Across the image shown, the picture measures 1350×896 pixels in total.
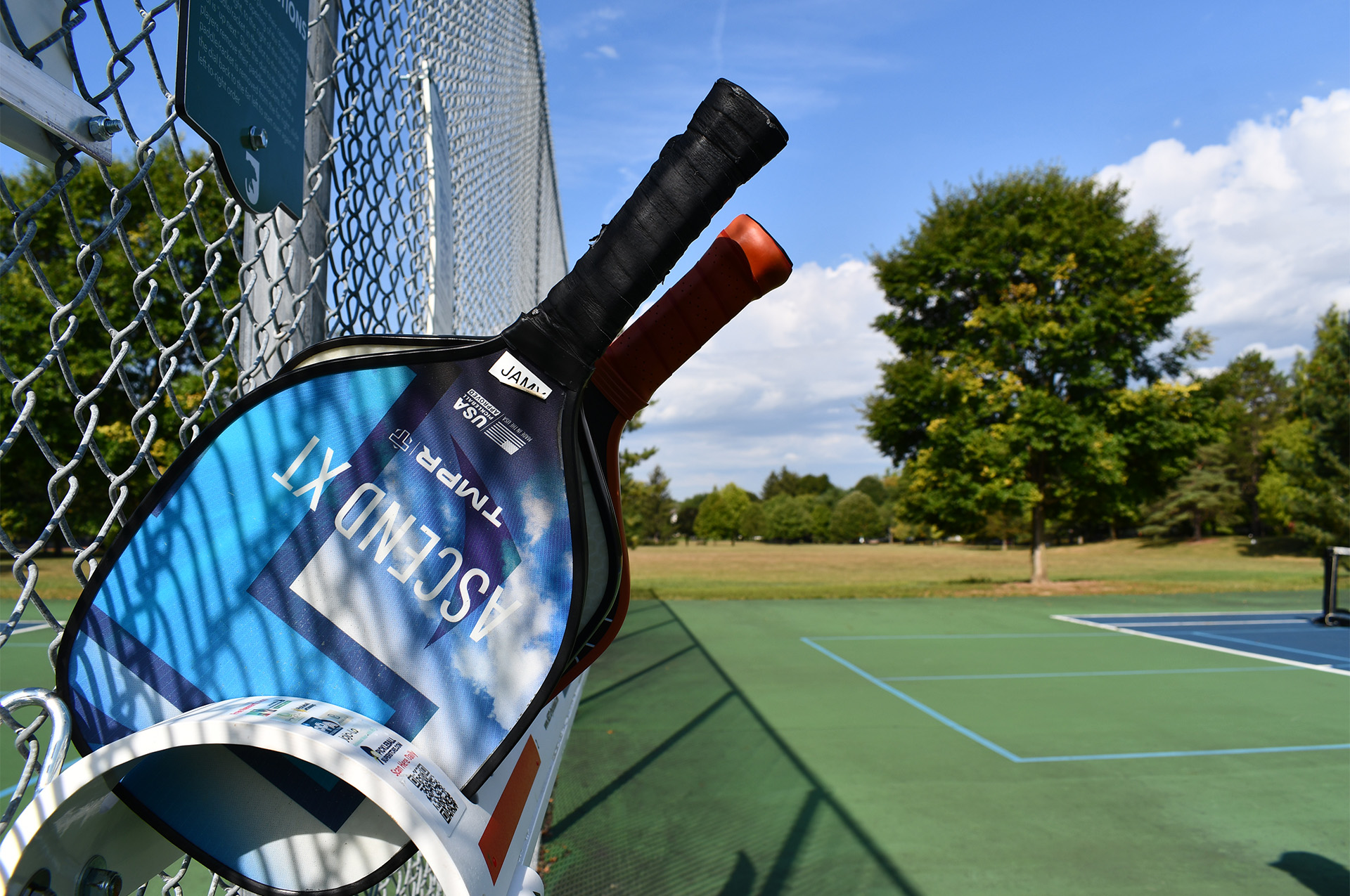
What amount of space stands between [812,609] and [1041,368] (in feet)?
26.9

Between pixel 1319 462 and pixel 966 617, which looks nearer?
pixel 966 617

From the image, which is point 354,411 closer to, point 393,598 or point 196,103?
point 393,598

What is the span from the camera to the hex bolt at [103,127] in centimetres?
63

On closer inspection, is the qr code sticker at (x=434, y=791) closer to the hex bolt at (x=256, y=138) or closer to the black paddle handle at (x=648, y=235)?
the black paddle handle at (x=648, y=235)

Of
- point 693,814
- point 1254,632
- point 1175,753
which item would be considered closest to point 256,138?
point 693,814

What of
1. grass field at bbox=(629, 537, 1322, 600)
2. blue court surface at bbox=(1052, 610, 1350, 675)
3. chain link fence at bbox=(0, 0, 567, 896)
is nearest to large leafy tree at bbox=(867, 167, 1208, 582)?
grass field at bbox=(629, 537, 1322, 600)

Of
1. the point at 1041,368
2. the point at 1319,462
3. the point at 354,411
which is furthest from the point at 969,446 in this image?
the point at 1319,462

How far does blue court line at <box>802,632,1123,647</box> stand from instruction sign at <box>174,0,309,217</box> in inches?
422

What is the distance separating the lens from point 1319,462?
27.8 meters

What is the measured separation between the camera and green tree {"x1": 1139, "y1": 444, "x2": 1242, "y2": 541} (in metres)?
46.4

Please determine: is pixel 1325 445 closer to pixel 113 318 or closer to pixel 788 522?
pixel 113 318

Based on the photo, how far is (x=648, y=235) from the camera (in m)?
0.64

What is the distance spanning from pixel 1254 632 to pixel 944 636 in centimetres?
502

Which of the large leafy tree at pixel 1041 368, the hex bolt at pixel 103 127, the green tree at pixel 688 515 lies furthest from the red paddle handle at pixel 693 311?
the green tree at pixel 688 515
